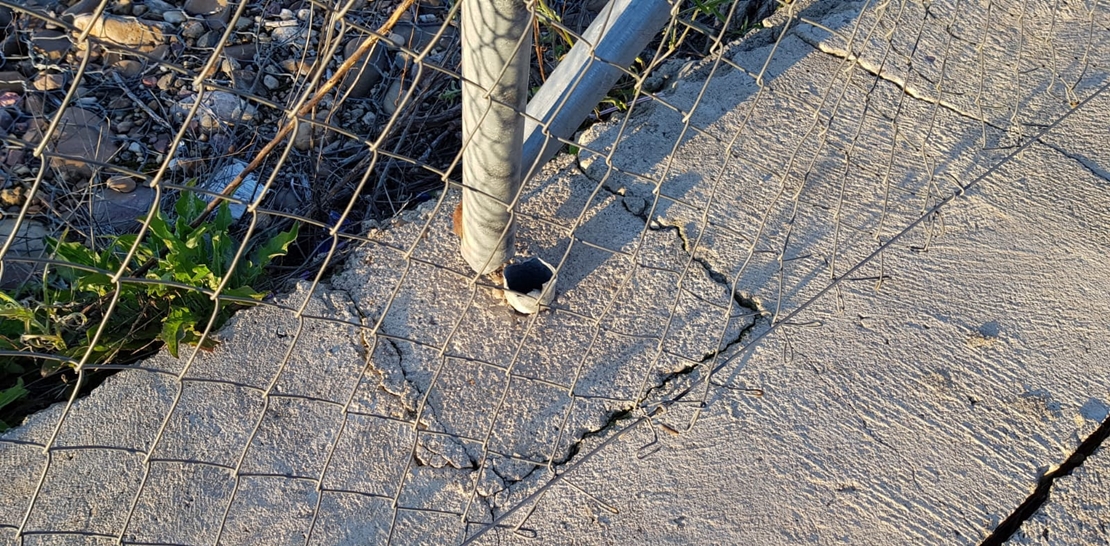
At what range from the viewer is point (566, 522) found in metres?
1.78

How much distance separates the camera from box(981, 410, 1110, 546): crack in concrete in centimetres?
180

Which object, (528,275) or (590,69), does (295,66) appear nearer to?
(528,275)

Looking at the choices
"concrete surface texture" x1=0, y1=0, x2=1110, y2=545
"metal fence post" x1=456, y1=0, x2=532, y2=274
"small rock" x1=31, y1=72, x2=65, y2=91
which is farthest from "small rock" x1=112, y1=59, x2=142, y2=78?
"metal fence post" x1=456, y1=0, x2=532, y2=274

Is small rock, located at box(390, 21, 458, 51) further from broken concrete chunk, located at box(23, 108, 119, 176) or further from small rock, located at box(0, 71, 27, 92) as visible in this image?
small rock, located at box(0, 71, 27, 92)

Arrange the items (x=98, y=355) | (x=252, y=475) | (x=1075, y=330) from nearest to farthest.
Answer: (x=252, y=475) → (x=98, y=355) → (x=1075, y=330)

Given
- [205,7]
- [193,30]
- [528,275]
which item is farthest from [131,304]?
[205,7]

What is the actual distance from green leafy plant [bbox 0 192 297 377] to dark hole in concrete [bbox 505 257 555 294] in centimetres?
55

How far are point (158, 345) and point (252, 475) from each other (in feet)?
1.57

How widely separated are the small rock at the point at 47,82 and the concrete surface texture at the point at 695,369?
4.13ft

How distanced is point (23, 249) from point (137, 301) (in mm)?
545

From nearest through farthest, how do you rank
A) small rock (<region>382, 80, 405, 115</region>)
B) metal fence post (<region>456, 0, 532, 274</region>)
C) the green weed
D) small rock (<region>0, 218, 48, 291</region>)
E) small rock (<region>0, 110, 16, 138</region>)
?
1. metal fence post (<region>456, 0, 532, 274</region>)
2. the green weed
3. small rock (<region>0, 218, 48, 291</region>)
4. small rock (<region>0, 110, 16, 138</region>)
5. small rock (<region>382, 80, 405, 115</region>)

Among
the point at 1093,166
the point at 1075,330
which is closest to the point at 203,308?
the point at 1075,330

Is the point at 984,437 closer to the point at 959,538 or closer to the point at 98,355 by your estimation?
the point at 959,538

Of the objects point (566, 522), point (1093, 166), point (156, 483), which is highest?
point (1093, 166)
